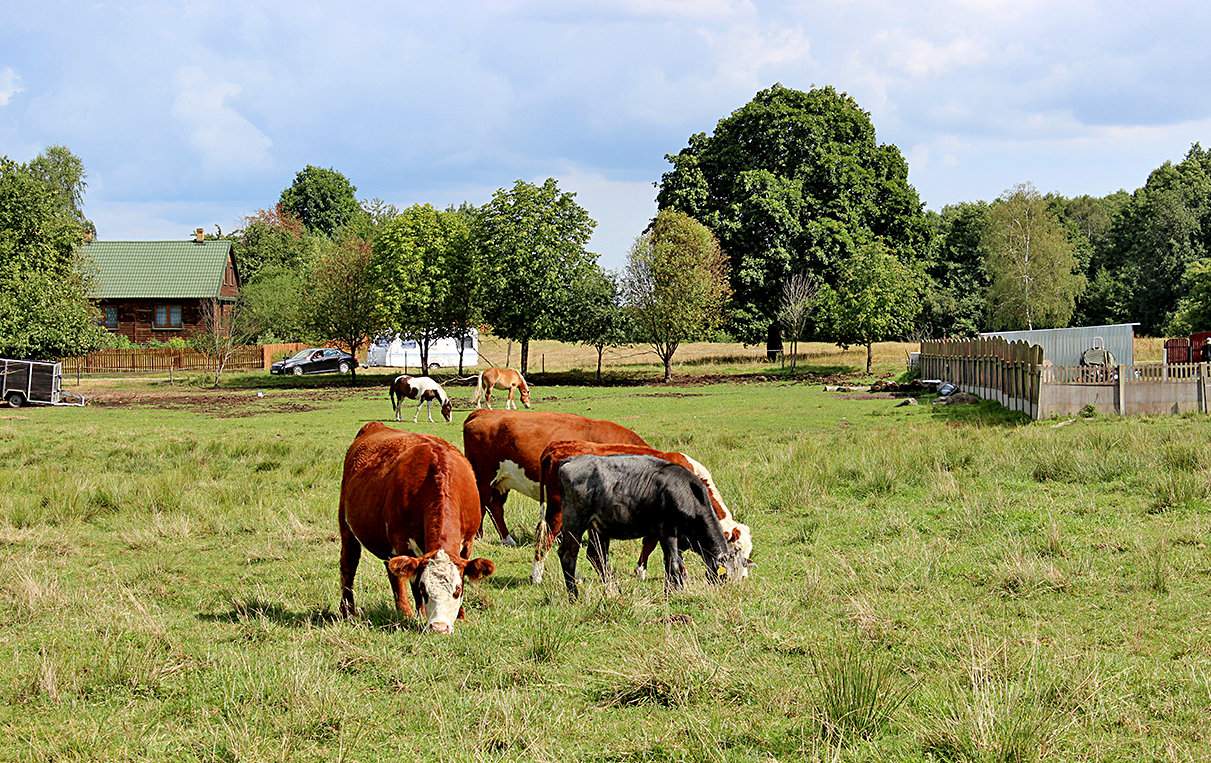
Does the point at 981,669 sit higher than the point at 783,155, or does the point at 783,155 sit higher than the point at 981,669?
the point at 783,155

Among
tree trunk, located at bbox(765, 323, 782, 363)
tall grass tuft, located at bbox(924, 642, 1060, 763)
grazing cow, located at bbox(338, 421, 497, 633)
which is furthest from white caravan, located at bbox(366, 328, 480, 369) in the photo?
tall grass tuft, located at bbox(924, 642, 1060, 763)

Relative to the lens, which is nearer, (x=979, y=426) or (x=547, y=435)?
(x=547, y=435)

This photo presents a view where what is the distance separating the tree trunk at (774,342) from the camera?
6041 cm

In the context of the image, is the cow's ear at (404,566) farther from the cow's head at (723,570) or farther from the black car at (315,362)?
the black car at (315,362)

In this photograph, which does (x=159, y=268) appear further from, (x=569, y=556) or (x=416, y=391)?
(x=569, y=556)

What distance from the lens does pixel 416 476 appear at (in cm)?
827

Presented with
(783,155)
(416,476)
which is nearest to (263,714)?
(416,476)

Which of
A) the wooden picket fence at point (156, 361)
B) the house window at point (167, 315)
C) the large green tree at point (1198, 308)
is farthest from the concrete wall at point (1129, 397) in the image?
the house window at point (167, 315)

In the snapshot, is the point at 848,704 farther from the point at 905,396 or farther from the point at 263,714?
the point at 905,396

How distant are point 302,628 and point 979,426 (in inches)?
716

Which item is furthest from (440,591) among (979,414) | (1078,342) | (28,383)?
(1078,342)

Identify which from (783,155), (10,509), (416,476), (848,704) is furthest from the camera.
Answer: (783,155)

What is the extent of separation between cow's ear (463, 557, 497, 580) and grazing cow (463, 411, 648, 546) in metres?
4.20

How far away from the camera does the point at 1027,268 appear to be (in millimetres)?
71500
